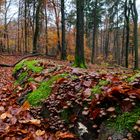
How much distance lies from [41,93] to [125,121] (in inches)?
105

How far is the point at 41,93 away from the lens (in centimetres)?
597

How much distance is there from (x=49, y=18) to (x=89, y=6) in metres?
5.58

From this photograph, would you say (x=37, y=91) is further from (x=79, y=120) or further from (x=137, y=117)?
(x=137, y=117)

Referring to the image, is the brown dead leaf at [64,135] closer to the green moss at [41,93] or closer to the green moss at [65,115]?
the green moss at [65,115]

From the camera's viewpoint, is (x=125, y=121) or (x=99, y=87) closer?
(x=125, y=121)

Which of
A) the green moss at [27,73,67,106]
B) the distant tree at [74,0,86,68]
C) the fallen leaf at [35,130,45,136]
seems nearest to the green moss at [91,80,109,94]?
the fallen leaf at [35,130,45,136]

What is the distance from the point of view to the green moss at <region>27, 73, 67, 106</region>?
18.8ft

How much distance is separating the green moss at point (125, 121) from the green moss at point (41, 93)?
7.24ft

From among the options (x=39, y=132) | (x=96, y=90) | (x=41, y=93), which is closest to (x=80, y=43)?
(x=41, y=93)

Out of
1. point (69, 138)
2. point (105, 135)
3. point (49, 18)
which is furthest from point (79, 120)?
point (49, 18)

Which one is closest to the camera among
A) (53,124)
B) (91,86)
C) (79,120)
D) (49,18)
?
(79,120)

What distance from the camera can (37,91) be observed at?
6152 mm

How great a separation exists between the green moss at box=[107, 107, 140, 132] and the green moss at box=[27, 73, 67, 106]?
2.21 meters

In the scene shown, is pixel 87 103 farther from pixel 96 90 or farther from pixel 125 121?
pixel 125 121
